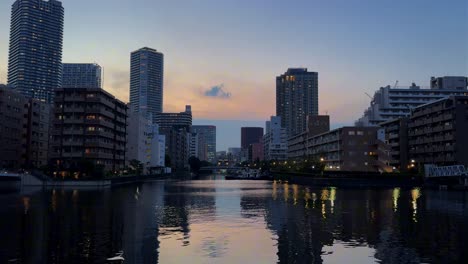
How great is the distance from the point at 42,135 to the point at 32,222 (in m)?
152

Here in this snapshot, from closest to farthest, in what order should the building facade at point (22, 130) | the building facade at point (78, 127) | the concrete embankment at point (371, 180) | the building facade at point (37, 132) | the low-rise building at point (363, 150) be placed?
the building facade at point (78, 127), the concrete embankment at point (371, 180), the building facade at point (22, 130), the building facade at point (37, 132), the low-rise building at point (363, 150)

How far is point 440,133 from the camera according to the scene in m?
164

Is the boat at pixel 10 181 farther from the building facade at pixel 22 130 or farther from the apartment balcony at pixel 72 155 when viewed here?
the building facade at pixel 22 130

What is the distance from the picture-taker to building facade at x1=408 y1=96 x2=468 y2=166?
15350 centimetres

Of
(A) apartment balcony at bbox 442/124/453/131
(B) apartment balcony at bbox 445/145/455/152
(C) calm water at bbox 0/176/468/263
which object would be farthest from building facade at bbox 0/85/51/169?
(A) apartment balcony at bbox 442/124/453/131

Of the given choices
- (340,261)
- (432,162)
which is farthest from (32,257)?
(432,162)

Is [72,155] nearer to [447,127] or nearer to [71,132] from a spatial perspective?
[71,132]

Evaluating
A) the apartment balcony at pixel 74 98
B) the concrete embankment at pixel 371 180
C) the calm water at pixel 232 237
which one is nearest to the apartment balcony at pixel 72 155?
the apartment balcony at pixel 74 98

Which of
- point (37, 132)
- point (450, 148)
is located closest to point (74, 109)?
point (37, 132)

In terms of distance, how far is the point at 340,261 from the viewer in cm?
3006

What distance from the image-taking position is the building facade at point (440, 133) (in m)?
154

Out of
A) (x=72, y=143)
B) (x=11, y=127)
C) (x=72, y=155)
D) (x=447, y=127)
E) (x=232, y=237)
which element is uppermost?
(x=447, y=127)

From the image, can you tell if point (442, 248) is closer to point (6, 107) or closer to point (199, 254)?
point (199, 254)

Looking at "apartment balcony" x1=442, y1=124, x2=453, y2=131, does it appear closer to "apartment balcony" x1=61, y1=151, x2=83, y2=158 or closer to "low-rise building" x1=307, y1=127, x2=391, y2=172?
"low-rise building" x1=307, y1=127, x2=391, y2=172
